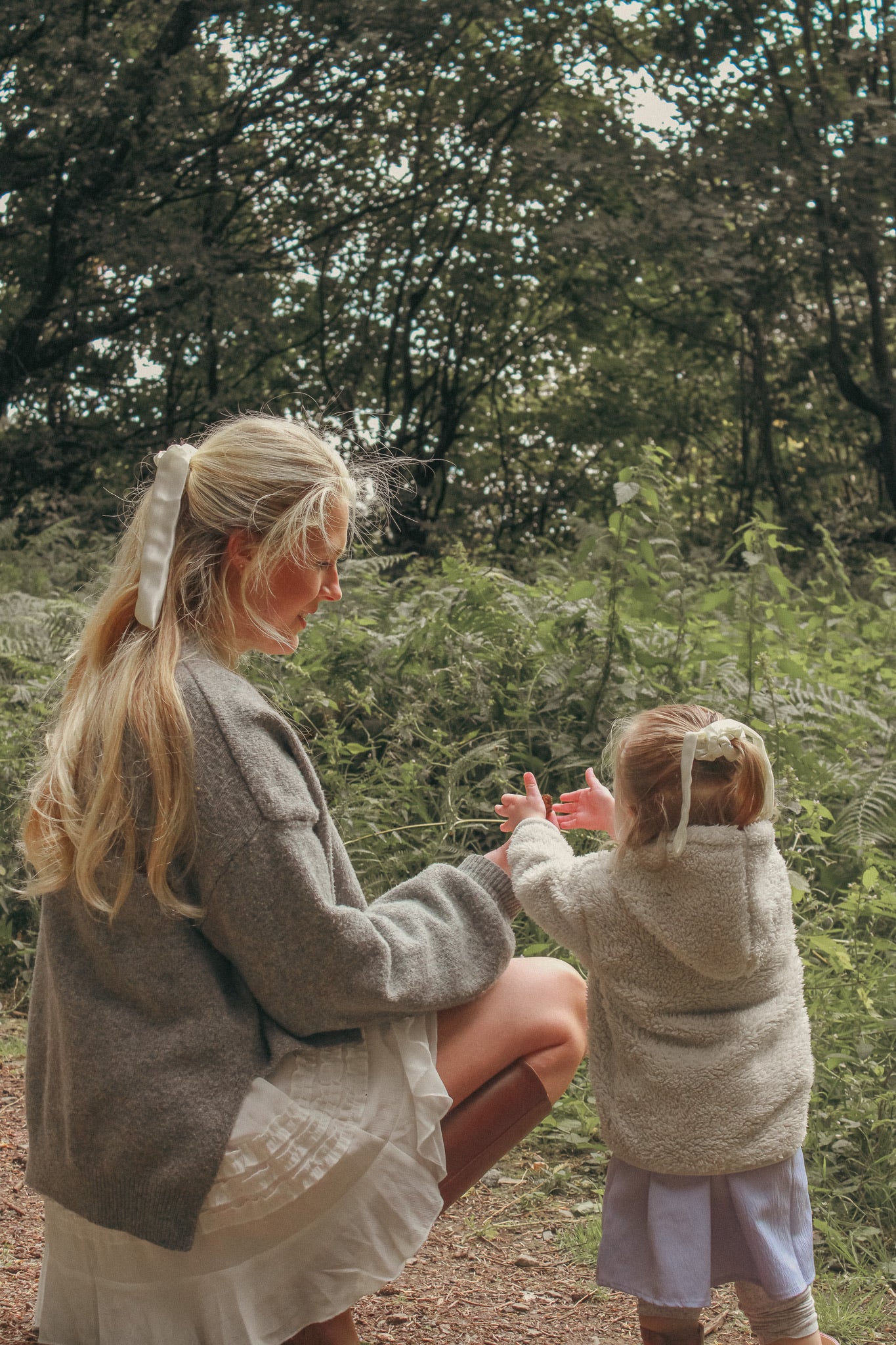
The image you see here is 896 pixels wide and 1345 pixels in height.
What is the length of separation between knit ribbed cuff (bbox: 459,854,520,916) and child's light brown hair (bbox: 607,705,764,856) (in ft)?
0.64

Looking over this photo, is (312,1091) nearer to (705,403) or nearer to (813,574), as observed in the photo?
(813,574)

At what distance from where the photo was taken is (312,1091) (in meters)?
1.77

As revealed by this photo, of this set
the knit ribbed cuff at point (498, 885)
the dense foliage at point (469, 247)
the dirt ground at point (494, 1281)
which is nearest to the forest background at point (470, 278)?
the dense foliage at point (469, 247)

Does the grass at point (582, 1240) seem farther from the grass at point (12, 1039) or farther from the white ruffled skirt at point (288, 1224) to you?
the grass at point (12, 1039)

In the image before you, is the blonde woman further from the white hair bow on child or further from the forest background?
the forest background

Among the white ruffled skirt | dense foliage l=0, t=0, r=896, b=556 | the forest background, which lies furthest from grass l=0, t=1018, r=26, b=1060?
dense foliage l=0, t=0, r=896, b=556

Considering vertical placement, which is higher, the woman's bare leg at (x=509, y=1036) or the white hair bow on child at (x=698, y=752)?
the white hair bow on child at (x=698, y=752)

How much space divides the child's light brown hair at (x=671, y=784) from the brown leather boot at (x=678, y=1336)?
0.75 meters

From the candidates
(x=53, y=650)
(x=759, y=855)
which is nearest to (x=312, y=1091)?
(x=759, y=855)

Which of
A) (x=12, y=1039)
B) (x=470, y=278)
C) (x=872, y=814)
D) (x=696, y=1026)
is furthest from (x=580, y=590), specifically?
(x=470, y=278)

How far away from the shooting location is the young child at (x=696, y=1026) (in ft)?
6.03

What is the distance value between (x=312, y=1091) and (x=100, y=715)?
0.63 m

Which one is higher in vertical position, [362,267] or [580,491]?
[362,267]

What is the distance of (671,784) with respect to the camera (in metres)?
1.88
